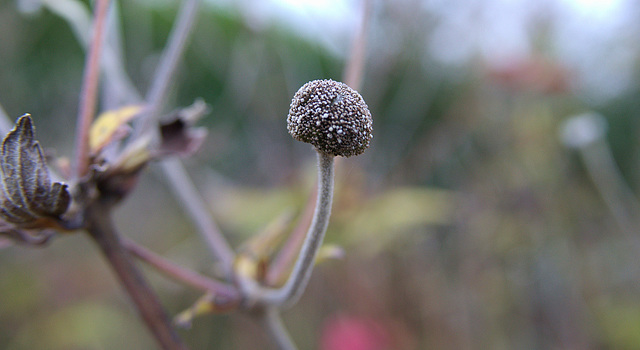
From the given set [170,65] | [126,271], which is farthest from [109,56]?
[126,271]

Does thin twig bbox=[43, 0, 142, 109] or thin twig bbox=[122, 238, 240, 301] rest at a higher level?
thin twig bbox=[43, 0, 142, 109]

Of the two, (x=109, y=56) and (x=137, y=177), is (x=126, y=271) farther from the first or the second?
(x=109, y=56)

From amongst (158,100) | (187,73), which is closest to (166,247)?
(187,73)

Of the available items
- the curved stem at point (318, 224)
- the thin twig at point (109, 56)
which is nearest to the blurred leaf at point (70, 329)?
the thin twig at point (109, 56)

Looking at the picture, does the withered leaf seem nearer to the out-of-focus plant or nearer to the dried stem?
the out-of-focus plant

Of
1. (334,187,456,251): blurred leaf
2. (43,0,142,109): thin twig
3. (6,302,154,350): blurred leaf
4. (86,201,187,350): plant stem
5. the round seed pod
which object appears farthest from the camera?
(6,302,154,350): blurred leaf

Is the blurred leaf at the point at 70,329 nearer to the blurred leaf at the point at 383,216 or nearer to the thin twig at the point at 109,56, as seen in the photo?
the blurred leaf at the point at 383,216

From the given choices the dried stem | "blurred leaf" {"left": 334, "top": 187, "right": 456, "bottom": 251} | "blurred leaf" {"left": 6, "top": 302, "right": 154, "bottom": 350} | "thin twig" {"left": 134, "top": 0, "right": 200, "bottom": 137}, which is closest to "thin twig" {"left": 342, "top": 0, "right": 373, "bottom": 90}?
the dried stem

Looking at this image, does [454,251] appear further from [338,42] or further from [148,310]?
[148,310]
